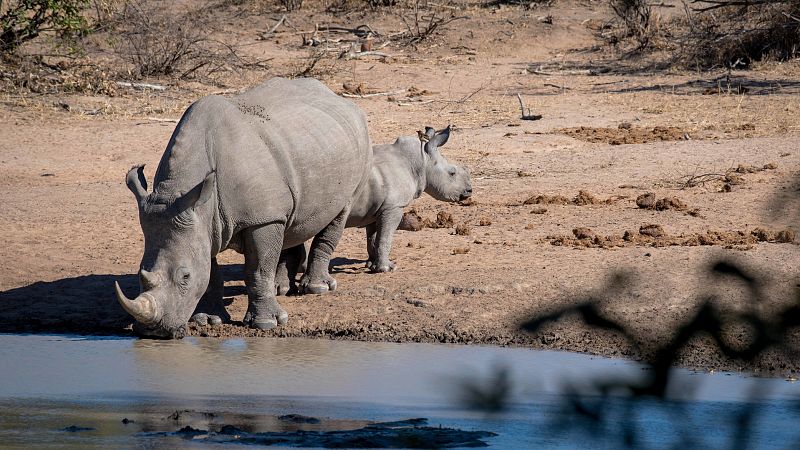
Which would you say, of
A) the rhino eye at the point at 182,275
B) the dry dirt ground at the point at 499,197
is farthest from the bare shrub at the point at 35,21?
the rhino eye at the point at 182,275

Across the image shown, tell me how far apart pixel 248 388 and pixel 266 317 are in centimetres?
141

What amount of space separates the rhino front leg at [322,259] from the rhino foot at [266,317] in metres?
0.87

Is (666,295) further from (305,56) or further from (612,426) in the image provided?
(305,56)

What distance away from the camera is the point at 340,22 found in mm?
21578

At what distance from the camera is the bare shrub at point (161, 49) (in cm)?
1630

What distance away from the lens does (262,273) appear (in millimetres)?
7410

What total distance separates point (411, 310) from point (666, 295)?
5.19ft

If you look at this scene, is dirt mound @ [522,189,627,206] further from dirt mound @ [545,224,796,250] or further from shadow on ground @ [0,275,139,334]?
shadow on ground @ [0,275,139,334]

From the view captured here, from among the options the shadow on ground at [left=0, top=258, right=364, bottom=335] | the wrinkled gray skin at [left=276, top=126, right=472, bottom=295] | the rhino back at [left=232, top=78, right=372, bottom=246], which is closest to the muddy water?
the shadow on ground at [left=0, top=258, right=364, bottom=335]

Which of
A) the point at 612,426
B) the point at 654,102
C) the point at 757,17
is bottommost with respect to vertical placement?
the point at 612,426

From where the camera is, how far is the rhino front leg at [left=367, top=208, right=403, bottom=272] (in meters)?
8.94

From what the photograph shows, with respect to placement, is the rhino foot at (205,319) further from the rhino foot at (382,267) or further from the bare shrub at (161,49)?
the bare shrub at (161,49)

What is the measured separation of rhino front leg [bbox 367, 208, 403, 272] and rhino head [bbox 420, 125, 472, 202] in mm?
1023

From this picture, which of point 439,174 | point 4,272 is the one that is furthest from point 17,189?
point 439,174
